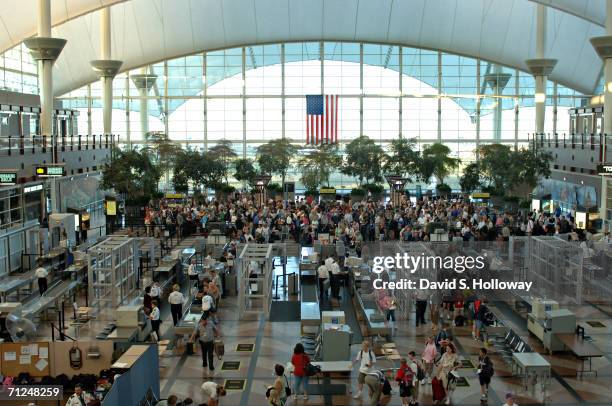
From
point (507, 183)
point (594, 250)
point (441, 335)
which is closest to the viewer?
point (441, 335)

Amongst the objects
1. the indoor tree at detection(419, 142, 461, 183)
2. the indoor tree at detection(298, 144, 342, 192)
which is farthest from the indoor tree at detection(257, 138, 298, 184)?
the indoor tree at detection(419, 142, 461, 183)

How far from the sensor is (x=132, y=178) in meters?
36.9

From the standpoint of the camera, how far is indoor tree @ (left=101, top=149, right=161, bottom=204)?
3662 cm

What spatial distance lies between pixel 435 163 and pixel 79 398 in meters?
36.4

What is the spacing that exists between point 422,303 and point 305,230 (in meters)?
11.9

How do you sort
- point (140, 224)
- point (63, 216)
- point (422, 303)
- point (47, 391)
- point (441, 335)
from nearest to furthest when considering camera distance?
point (47, 391) → point (441, 335) → point (422, 303) → point (63, 216) → point (140, 224)

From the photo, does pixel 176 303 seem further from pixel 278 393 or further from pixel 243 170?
pixel 243 170

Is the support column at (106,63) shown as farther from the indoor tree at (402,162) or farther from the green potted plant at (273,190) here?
the indoor tree at (402,162)

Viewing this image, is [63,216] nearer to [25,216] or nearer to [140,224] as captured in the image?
[25,216]

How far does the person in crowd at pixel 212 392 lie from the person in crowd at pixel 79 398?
1890mm

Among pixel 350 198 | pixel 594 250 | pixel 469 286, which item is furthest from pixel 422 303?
pixel 350 198

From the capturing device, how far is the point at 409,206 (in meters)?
37.4

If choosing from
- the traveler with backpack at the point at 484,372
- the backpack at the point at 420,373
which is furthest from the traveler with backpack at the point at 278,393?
the traveler with backpack at the point at 484,372

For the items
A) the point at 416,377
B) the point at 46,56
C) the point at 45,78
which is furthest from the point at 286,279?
the point at 46,56
